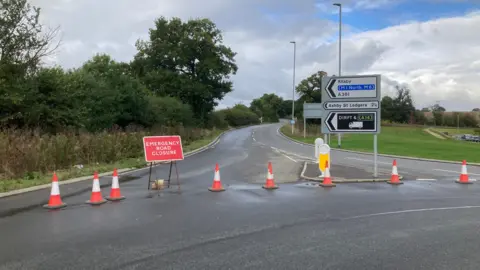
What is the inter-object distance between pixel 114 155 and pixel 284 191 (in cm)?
1199

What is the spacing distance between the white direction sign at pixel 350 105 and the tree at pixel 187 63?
46.9 m

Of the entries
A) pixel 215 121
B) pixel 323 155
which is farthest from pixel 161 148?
Answer: pixel 215 121

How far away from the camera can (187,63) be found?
6606cm

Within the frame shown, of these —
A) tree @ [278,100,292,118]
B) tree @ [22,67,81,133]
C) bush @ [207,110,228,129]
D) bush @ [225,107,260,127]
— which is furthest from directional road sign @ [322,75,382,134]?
tree @ [278,100,292,118]

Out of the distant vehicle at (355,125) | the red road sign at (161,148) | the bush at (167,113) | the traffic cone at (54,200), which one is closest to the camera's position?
the traffic cone at (54,200)

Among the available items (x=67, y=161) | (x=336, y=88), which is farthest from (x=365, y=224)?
(x=67, y=161)

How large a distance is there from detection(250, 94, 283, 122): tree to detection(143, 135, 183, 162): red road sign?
431ft

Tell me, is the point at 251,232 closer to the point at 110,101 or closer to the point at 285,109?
the point at 110,101

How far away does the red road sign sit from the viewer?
1242 centimetres

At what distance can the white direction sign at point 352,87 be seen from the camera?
16875 mm

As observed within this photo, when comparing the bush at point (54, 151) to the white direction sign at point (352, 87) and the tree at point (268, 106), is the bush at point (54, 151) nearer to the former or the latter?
the white direction sign at point (352, 87)

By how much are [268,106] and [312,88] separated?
91.6m

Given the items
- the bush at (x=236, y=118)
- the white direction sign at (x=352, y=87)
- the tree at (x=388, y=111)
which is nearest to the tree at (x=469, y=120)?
the tree at (x=388, y=111)

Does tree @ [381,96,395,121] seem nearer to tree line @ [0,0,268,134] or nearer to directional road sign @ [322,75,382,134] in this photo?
tree line @ [0,0,268,134]
